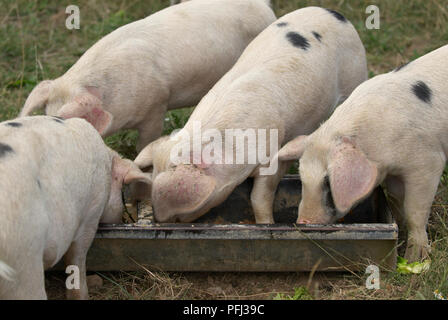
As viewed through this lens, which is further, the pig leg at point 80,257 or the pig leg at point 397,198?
the pig leg at point 397,198

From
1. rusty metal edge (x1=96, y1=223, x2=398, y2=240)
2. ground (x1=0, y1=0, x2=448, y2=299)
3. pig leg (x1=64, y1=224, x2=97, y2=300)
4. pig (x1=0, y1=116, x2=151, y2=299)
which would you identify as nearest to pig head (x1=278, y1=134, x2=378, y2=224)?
rusty metal edge (x1=96, y1=223, x2=398, y2=240)

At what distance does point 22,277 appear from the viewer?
3357 millimetres

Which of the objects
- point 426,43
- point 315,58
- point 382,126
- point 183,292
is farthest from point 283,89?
point 426,43

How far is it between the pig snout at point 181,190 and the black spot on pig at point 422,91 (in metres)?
1.34

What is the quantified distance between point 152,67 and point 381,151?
6.45 ft

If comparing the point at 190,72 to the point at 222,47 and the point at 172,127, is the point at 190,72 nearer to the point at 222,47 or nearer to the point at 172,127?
the point at 222,47

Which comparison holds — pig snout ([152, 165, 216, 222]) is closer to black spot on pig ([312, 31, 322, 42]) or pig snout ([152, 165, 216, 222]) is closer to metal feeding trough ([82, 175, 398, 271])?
metal feeding trough ([82, 175, 398, 271])

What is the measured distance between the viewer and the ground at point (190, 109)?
4.49m

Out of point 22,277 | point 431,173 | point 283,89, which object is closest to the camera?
point 22,277

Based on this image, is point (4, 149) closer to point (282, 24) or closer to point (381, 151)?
point (381, 151)

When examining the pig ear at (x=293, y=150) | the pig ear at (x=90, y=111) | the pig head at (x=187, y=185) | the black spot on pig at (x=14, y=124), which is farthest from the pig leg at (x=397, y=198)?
the black spot on pig at (x=14, y=124)

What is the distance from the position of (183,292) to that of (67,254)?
0.74m

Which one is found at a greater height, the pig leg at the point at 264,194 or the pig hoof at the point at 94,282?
the pig leg at the point at 264,194

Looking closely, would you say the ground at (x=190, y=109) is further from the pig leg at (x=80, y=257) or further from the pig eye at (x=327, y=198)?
the pig eye at (x=327, y=198)
